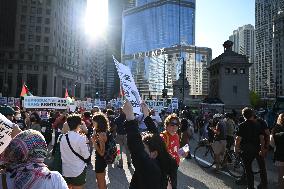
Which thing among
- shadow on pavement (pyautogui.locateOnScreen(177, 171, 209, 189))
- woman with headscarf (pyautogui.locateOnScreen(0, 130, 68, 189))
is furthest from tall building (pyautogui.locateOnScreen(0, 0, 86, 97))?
woman with headscarf (pyautogui.locateOnScreen(0, 130, 68, 189))

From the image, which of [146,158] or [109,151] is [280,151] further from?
[146,158]

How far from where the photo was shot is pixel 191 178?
10336 millimetres

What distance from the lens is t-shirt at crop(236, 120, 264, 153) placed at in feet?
26.5

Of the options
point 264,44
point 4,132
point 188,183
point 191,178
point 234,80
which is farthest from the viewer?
point 264,44

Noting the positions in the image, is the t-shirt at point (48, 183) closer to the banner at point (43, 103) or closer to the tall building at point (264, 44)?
the banner at point (43, 103)

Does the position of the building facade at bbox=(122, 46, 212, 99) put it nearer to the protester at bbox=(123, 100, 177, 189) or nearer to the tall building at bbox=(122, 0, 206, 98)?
the tall building at bbox=(122, 0, 206, 98)

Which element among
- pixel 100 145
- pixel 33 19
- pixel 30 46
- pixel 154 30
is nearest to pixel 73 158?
pixel 100 145

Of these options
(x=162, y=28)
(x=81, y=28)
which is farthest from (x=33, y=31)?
(x=162, y=28)

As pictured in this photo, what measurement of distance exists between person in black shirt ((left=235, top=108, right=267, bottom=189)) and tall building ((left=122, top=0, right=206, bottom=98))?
130 m

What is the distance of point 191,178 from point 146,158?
22.9 ft

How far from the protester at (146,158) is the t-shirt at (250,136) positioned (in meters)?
4.14

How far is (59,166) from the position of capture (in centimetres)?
571

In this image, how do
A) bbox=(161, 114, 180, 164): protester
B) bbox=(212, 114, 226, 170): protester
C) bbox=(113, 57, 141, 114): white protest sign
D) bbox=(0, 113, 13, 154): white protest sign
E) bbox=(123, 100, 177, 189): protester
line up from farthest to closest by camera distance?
1. bbox=(212, 114, 226, 170): protester
2. bbox=(113, 57, 141, 114): white protest sign
3. bbox=(161, 114, 180, 164): protester
4. bbox=(0, 113, 13, 154): white protest sign
5. bbox=(123, 100, 177, 189): protester

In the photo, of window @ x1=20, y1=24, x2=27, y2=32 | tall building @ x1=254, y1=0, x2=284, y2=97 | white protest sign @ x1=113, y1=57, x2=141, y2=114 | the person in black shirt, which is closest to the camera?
white protest sign @ x1=113, y1=57, x2=141, y2=114
